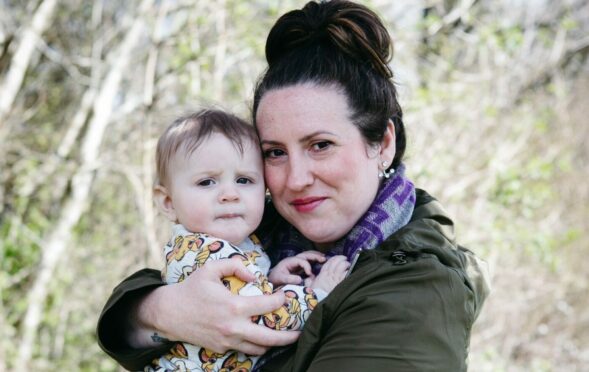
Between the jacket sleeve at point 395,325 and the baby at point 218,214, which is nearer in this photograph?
the jacket sleeve at point 395,325

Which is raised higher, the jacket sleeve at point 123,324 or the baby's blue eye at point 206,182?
the baby's blue eye at point 206,182

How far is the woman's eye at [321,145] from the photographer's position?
2453mm

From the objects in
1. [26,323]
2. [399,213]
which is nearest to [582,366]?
[26,323]

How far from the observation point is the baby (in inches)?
89.1

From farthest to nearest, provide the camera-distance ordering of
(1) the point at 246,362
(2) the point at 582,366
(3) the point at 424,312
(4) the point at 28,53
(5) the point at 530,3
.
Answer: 1. (5) the point at 530,3
2. (2) the point at 582,366
3. (4) the point at 28,53
4. (1) the point at 246,362
5. (3) the point at 424,312

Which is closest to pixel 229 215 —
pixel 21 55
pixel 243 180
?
pixel 243 180

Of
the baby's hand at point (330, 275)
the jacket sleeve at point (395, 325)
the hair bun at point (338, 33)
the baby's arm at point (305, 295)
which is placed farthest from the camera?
the hair bun at point (338, 33)

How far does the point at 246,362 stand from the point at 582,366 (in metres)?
6.04

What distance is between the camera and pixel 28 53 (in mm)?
5457

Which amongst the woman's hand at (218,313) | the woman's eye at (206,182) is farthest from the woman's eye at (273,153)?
the woman's hand at (218,313)

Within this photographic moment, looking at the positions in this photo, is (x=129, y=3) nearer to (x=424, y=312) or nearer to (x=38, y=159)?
(x=38, y=159)

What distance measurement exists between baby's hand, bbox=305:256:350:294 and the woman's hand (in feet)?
0.59

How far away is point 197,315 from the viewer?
7.11 ft

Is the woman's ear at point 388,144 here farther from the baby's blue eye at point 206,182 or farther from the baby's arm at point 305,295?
the baby's blue eye at point 206,182
